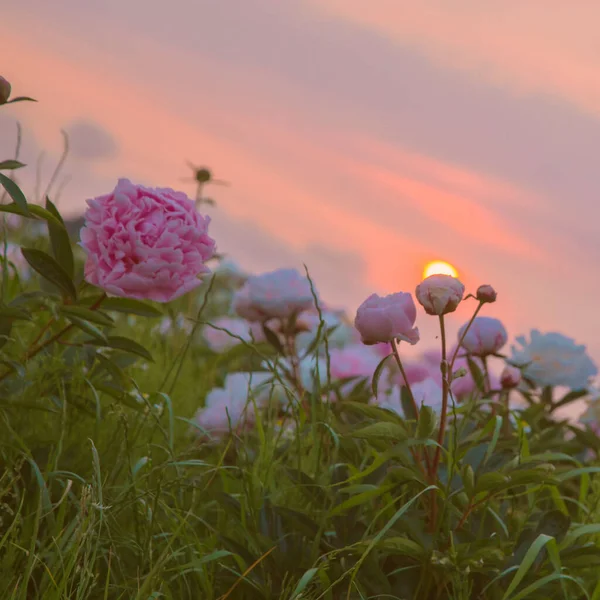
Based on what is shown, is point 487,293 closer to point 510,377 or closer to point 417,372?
point 510,377

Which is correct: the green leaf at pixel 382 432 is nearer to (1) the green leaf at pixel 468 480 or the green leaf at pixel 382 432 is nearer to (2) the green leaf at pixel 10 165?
(1) the green leaf at pixel 468 480

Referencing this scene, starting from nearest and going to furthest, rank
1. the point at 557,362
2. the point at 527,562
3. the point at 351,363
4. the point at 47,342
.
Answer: the point at 527,562
the point at 47,342
the point at 557,362
the point at 351,363

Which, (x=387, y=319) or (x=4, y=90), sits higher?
(x=4, y=90)

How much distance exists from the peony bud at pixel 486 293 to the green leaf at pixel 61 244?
0.70 metres

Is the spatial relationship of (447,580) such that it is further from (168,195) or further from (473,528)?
(168,195)

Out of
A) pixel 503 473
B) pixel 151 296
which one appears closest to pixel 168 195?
pixel 151 296

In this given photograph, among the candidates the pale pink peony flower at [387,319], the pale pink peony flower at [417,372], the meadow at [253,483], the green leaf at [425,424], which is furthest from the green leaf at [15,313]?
the pale pink peony flower at [417,372]

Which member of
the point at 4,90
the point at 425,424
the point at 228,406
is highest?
the point at 4,90

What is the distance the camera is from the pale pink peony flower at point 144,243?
1455 mm

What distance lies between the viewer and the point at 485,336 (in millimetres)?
1755

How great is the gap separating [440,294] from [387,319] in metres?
0.09

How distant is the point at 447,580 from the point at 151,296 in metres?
0.66

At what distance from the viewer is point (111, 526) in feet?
4.91

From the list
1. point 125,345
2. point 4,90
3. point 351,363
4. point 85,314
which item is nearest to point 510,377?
point 351,363
